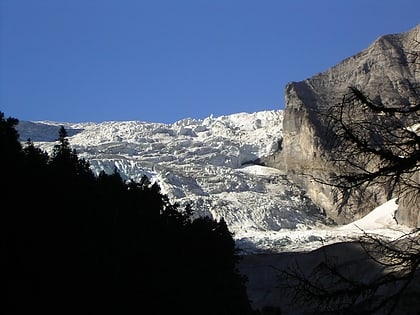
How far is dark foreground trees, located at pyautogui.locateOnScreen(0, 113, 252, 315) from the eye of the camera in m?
20.0

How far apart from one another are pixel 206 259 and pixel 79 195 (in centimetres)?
1377

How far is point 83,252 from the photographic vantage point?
76.3 feet

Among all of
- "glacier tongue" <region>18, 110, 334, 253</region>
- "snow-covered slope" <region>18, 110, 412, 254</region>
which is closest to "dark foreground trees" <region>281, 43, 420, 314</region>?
"snow-covered slope" <region>18, 110, 412, 254</region>

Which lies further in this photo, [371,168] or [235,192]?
[235,192]

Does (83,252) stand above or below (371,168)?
below

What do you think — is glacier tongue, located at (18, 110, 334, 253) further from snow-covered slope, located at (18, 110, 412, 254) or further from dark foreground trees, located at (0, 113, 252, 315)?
dark foreground trees, located at (0, 113, 252, 315)

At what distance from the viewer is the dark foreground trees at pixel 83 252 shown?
1997 centimetres

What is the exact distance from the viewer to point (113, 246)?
25.9 m

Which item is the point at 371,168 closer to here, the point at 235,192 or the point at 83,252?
the point at 83,252

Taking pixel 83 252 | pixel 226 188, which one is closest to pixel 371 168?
pixel 83 252

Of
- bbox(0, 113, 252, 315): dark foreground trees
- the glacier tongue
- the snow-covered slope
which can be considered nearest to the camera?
bbox(0, 113, 252, 315): dark foreground trees

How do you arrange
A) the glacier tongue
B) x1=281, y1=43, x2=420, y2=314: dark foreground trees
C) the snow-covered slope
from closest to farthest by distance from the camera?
x1=281, y1=43, x2=420, y2=314: dark foreground trees → the snow-covered slope → the glacier tongue

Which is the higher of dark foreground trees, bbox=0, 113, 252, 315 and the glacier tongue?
the glacier tongue

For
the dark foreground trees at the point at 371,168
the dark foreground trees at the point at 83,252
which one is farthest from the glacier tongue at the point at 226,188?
the dark foreground trees at the point at 371,168
